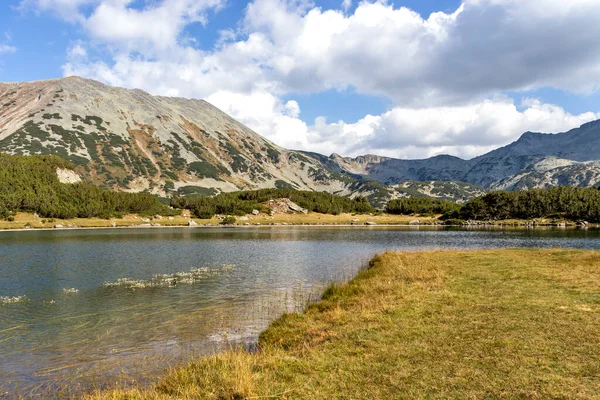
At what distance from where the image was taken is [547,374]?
11.7 meters

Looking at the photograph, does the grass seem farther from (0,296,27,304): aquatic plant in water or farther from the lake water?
(0,296,27,304): aquatic plant in water

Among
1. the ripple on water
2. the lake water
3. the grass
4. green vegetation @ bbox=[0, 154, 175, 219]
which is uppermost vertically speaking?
green vegetation @ bbox=[0, 154, 175, 219]

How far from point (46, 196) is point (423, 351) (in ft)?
652

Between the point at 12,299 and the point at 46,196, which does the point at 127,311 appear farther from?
the point at 46,196

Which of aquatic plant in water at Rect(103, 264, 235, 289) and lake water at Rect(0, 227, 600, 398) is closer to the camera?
lake water at Rect(0, 227, 600, 398)

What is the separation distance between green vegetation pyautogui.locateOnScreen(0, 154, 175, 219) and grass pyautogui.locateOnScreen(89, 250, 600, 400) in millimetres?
179015

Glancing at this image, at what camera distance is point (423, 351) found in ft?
Answer: 47.0

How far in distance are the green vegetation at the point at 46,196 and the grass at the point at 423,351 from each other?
179 metres

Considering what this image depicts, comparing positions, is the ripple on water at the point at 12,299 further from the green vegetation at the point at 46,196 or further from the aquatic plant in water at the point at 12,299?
the green vegetation at the point at 46,196

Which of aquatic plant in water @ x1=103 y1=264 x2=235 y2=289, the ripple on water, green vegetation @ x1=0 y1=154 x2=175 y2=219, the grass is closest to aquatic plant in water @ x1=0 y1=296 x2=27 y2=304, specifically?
the ripple on water

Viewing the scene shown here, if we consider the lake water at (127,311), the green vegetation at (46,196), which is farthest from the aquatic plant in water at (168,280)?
the green vegetation at (46,196)

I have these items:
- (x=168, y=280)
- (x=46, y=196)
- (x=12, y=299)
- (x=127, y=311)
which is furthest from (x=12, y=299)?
(x=46, y=196)

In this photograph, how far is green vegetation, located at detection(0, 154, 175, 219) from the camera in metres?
163

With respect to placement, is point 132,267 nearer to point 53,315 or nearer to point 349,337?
point 53,315
